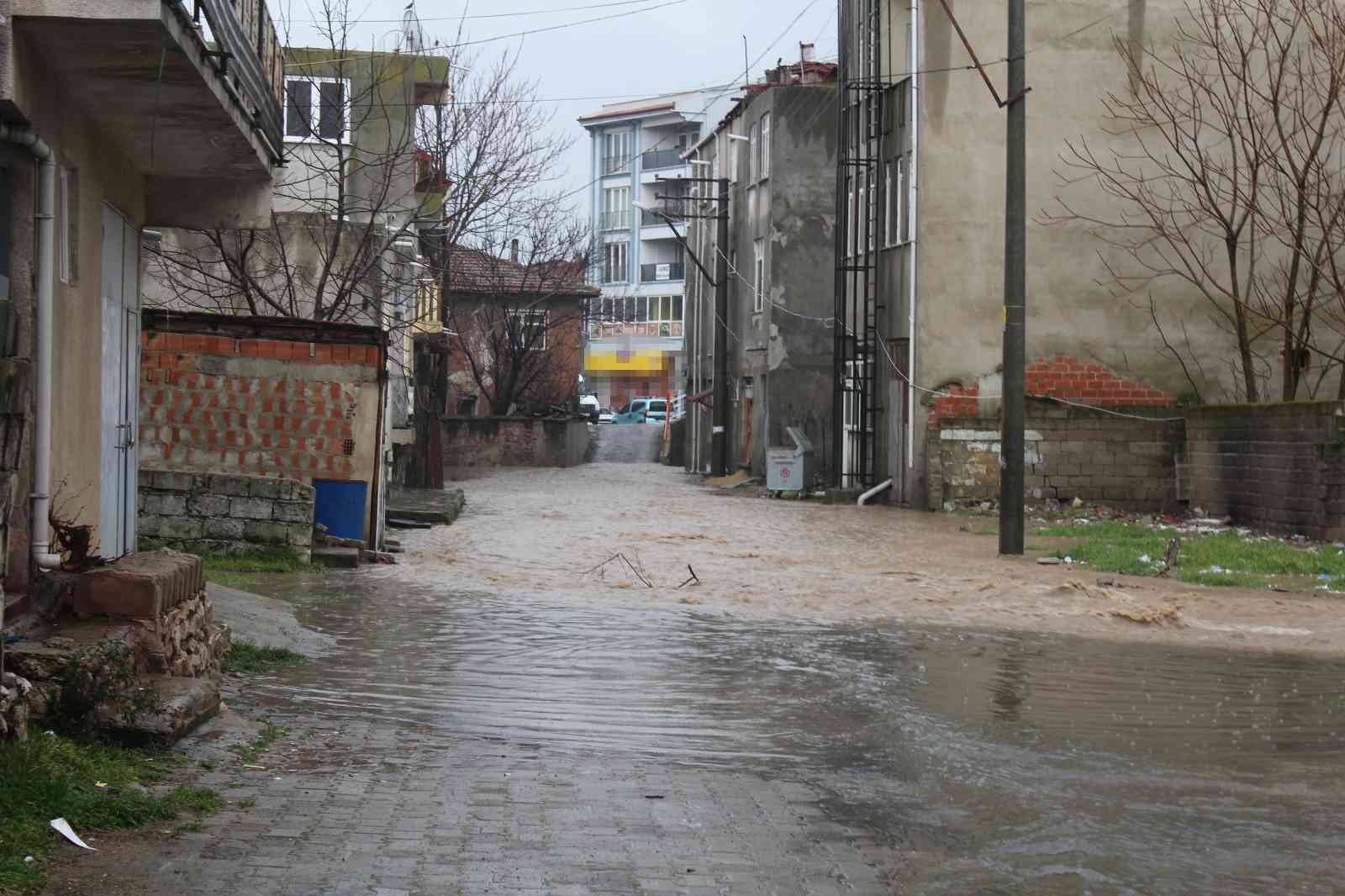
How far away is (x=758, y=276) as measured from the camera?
136 feet

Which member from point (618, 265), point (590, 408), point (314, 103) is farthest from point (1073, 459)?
point (618, 265)

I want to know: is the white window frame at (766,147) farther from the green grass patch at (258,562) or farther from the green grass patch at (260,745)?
the green grass patch at (260,745)

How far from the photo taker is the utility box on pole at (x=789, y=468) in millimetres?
33625

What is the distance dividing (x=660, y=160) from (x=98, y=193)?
84.0 metres

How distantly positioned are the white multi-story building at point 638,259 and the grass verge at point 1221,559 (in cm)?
6896

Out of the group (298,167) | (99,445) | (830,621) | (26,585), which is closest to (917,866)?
(26,585)

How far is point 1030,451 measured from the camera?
89.4ft

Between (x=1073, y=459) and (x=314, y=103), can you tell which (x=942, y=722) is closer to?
(x=1073, y=459)

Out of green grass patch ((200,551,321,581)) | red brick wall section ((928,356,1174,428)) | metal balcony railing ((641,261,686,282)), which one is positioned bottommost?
green grass patch ((200,551,321,581))

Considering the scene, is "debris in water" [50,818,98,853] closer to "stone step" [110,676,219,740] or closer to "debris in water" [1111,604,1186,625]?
"stone step" [110,676,219,740]

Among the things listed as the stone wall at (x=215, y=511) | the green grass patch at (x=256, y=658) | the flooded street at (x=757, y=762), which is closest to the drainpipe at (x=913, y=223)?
the stone wall at (x=215, y=511)

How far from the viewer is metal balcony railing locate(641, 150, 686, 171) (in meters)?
91.1

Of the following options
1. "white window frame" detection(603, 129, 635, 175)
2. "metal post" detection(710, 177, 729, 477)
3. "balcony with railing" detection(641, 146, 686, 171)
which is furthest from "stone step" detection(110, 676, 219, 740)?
"white window frame" detection(603, 129, 635, 175)

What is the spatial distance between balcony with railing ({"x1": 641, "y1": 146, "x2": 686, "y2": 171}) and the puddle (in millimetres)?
80226
